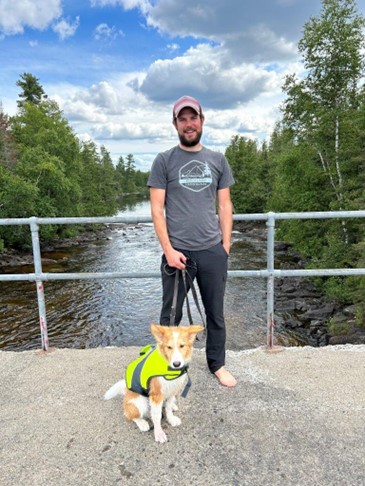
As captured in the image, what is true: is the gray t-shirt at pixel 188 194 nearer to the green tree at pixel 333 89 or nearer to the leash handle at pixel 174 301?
the leash handle at pixel 174 301

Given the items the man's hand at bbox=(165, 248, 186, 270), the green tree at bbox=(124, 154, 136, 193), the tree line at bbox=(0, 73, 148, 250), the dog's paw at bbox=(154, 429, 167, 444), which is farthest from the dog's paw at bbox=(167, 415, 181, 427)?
the green tree at bbox=(124, 154, 136, 193)

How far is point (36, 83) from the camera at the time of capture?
156ft

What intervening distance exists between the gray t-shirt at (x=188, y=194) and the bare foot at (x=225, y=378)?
117cm

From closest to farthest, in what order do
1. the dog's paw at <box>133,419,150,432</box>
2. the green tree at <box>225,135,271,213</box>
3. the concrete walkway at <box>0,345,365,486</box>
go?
the concrete walkway at <box>0,345,365,486</box>, the dog's paw at <box>133,419,150,432</box>, the green tree at <box>225,135,271,213</box>

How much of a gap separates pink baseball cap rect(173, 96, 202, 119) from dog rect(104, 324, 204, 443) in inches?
64.4

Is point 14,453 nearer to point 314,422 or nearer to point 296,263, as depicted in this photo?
point 314,422

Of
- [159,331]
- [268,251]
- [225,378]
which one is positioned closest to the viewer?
[159,331]

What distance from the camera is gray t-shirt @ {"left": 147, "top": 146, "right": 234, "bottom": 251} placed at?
286cm

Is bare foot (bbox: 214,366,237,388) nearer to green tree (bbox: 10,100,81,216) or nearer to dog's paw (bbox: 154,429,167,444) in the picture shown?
dog's paw (bbox: 154,429,167,444)

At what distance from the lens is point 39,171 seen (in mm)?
28516

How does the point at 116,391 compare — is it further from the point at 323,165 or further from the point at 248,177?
the point at 248,177

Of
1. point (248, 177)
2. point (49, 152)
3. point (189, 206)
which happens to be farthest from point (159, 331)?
point (248, 177)

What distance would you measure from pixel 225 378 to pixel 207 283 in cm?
88

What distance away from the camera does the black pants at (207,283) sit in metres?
2.93
